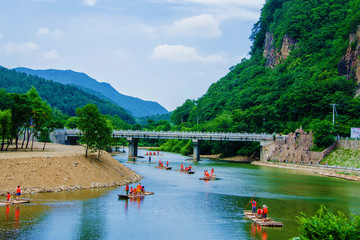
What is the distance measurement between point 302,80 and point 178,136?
50005mm

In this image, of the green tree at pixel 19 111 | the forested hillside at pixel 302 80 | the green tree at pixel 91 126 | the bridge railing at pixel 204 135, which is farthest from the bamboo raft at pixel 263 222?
the bridge railing at pixel 204 135

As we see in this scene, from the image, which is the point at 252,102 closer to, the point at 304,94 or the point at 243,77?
the point at 304,94

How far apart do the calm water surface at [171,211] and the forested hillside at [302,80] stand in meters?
47.7

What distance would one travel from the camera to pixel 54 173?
2073 inches

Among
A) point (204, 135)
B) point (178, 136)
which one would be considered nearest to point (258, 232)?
point (204, 135)

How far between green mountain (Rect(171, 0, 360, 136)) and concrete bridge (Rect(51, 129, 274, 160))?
12409 mm

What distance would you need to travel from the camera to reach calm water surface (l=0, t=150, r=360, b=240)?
3300 cm

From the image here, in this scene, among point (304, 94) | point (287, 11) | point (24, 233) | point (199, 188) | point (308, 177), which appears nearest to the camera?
point (24, 233)

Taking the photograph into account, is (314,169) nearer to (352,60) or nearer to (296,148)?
(296,148)

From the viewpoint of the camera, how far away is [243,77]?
19812cm

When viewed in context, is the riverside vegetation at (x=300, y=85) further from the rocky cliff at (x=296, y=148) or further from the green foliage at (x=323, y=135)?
the rocky cliff at (x=296, y=148)

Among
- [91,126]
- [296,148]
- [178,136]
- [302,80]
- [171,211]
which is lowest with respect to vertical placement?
[171,211]

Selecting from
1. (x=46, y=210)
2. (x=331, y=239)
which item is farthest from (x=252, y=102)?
(x=331, y=239)

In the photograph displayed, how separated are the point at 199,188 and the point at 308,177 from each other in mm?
28680
